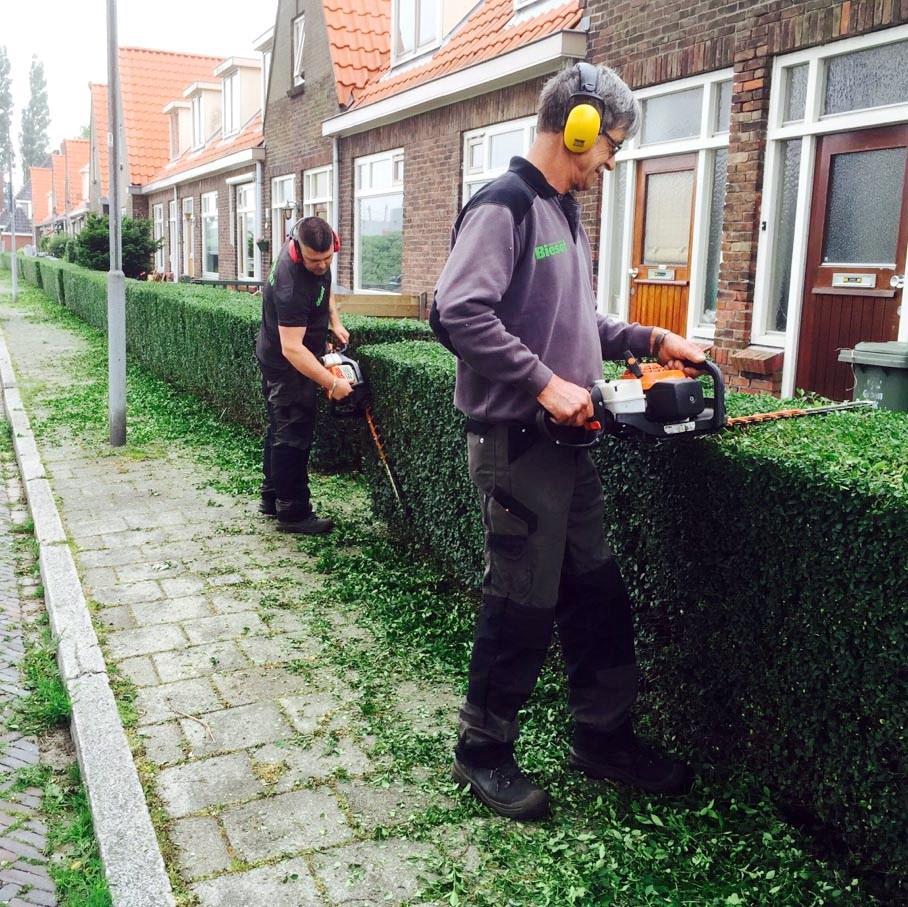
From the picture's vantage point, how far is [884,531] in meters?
2.48

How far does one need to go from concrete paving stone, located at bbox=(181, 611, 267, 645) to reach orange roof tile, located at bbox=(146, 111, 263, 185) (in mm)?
18574

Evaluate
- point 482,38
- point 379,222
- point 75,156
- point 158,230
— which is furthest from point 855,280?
point 75,156

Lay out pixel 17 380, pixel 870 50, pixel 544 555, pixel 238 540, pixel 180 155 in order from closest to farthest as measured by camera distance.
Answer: pixel 544 555 → pixel 238 540 → pixel 870 50 → pixel 17 380 → pixel 180 155

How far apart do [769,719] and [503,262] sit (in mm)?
1607

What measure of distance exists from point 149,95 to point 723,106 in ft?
109

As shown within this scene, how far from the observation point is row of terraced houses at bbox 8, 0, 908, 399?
749 cm

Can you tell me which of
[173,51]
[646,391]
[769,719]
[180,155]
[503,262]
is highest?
[173,51]

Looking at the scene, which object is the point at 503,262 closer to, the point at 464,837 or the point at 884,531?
the point at 884,531

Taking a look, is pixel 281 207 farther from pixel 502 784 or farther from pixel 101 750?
pixel 502 784

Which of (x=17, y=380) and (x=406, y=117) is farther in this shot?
Result: (x=406, y=117)

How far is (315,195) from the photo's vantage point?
19047mm

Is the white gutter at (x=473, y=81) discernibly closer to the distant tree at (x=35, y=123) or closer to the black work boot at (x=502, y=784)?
the black work boot at (x=502, y=784)

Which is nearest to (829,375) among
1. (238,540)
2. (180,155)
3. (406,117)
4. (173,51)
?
(238,540)

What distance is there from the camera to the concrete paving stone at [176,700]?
3.91 metres
